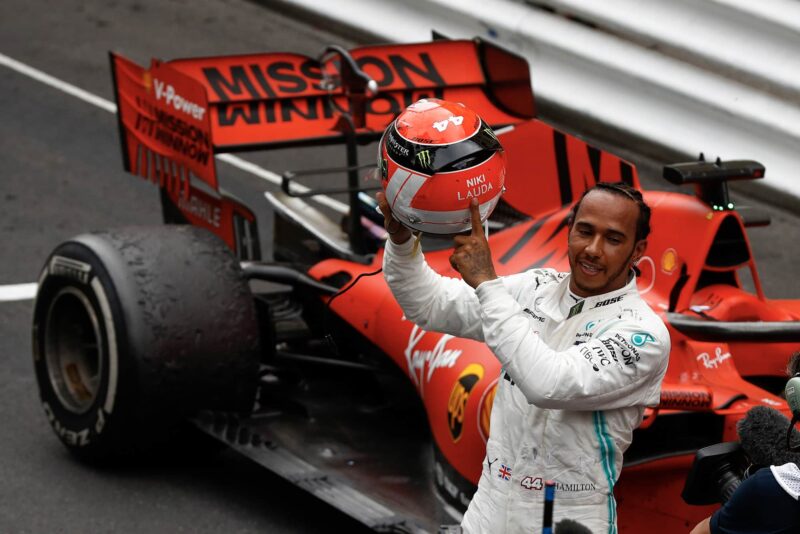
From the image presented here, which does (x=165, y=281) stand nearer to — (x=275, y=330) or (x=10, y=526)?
(x=275, y=330)

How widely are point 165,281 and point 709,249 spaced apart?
211cm

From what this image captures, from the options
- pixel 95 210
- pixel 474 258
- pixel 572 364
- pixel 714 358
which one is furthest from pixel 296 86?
pixel 572 364

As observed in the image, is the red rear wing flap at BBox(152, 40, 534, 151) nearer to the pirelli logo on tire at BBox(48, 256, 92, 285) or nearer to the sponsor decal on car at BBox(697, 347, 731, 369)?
the pirelli logo on tire at BBox(48, 256, 92, 285)

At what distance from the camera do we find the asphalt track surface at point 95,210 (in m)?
5.62

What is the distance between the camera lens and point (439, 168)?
3.47 metres

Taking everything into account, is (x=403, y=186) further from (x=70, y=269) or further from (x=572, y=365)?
→ (x=70, y=269)

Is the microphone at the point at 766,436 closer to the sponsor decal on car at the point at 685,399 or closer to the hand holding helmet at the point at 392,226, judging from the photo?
the sponsor decal on car at the point at 685,399

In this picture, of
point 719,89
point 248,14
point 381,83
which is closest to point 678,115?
point 719,89

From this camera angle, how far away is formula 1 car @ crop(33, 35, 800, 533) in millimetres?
4605

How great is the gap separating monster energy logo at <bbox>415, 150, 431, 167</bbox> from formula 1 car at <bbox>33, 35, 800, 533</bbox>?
2.34 ft

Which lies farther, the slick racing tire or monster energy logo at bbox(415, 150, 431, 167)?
the slick racing tire

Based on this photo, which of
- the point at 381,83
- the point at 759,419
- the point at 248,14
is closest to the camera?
the point at 759,419

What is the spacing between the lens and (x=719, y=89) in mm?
9445

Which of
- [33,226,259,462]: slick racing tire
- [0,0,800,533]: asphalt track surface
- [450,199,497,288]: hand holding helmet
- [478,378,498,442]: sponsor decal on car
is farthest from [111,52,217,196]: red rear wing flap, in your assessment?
[450,199,497,288]: hand holding helmet
